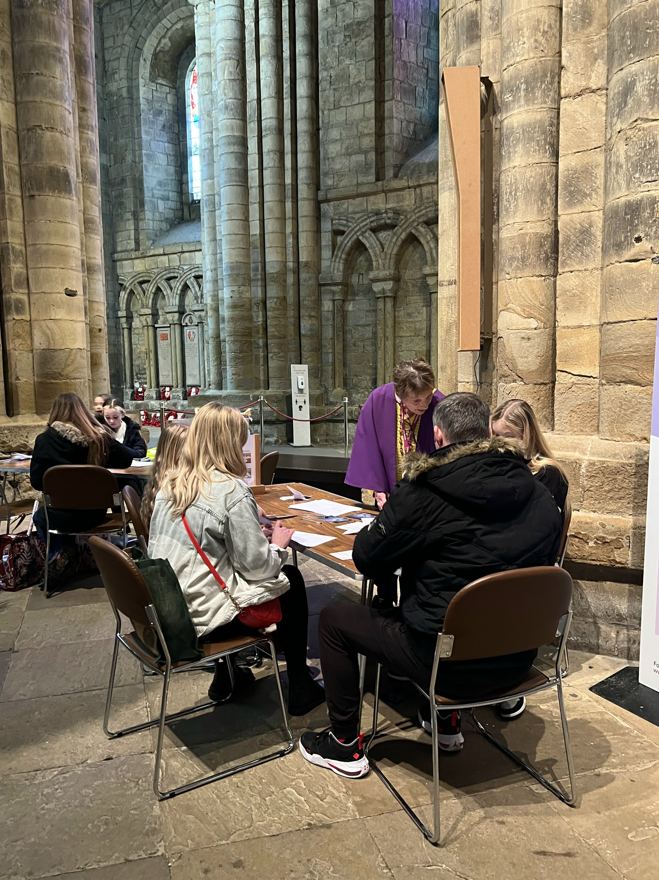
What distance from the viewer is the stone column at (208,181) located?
11773mm

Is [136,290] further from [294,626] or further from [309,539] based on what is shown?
[294,626]

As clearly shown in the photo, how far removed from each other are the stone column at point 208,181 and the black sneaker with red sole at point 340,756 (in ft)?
32.8

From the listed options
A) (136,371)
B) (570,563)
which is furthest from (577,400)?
(136,371)

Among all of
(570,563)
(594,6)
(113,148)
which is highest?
(113,148)

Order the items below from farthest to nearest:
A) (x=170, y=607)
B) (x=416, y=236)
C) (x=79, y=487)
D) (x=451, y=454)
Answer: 1. (x=416, y=236)
2. (x=79, y=487)
3. (x=170, y=607)
4. (x=451, y=454)

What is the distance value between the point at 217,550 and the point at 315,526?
83 cm

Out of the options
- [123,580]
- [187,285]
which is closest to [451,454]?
[123,580]

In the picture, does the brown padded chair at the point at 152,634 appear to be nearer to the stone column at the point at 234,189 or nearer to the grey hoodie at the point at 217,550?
the grey hoodie at the point at 217,550

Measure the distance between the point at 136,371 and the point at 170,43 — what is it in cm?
740

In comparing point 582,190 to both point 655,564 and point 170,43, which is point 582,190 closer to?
point 655,564

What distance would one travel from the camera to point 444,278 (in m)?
4.90

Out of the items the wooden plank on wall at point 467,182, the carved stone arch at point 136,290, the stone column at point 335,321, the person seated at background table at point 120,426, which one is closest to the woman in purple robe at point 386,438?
the wooden plank on wall at point 467,182

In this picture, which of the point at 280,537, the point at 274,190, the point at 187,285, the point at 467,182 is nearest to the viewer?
the point at 280,537

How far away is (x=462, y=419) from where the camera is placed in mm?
2295
